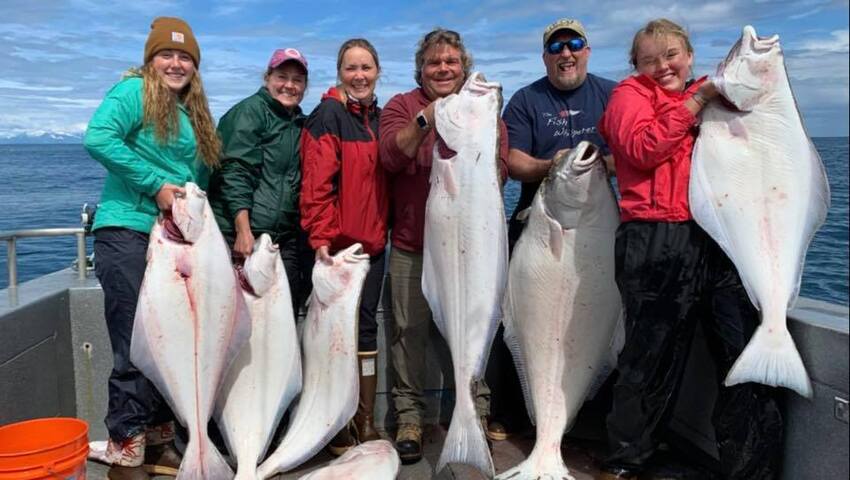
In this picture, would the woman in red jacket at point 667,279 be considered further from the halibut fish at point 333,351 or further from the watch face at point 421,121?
the halibut fish at point 333,351

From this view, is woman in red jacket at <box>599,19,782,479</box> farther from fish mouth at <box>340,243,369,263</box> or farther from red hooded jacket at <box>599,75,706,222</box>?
fish mouth at <box>340,243,369,263</box>

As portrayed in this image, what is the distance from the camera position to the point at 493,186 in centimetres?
327

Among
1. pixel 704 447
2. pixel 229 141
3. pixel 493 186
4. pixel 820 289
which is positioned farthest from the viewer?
pixel 820 289

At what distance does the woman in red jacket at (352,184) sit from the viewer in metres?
3.74

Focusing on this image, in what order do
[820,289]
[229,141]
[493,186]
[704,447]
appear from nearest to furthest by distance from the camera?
[493,186] → [704,447] → [229,141] → [820,289]

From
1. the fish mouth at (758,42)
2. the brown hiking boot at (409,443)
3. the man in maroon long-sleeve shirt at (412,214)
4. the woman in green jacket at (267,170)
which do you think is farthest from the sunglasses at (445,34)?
the brown hiking boot at (409,443)

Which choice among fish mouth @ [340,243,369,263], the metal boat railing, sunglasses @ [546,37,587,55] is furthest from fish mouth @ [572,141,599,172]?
the metal boat railing

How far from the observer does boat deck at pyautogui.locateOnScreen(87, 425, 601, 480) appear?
365 centimetres

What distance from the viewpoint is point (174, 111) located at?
11.7 feet

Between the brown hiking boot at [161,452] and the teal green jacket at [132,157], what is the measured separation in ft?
3.86

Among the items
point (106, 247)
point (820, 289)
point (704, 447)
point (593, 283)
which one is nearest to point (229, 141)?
point (106, 247)

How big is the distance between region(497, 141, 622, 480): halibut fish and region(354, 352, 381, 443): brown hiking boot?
997 millimetres

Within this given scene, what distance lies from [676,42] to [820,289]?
7.79 m

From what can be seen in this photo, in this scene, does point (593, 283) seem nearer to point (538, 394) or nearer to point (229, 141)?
point (538, 394)
